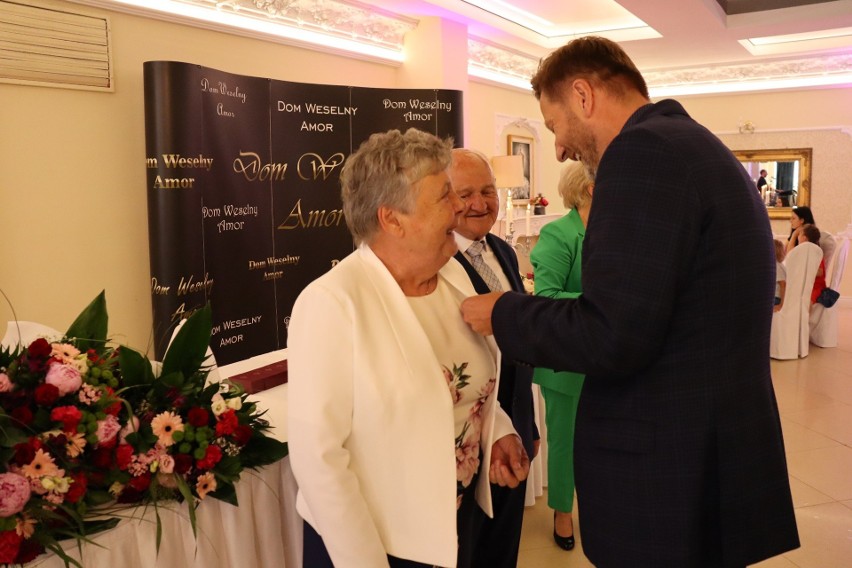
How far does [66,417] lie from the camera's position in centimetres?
152

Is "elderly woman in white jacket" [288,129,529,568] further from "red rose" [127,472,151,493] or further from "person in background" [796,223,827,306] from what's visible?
"person in background" [796,223,827,306]

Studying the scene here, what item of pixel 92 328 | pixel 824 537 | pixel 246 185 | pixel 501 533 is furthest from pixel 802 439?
pixel 92 328

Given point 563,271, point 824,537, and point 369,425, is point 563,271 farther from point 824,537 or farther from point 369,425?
point 824,537

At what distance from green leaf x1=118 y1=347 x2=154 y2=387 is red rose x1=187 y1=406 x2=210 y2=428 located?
0.47 ft

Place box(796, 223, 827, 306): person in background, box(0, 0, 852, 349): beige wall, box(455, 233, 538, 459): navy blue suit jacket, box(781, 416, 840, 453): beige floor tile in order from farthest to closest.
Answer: box(796, 223, 827, 306): person in background < box(781, 416, 840, 453): beige floor tile < box(0, 0, 852, 349): beige wall < box(455, 233, 538, 459): navy blue suit jacket

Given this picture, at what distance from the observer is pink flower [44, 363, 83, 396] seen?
1543mm

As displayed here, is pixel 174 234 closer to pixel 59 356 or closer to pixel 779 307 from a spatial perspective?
pixel 59 356

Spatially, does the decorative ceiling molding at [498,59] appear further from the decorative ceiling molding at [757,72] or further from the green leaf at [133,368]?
the green leaf at [133,368]

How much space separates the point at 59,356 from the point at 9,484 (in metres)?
0.30

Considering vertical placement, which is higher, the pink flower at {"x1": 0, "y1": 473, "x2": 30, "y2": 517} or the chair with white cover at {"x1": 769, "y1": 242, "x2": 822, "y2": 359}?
the pink flower at {"x1": 0, "y1": 473, "x2": 30, "y2": 517}

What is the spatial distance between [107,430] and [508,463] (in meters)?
1.04

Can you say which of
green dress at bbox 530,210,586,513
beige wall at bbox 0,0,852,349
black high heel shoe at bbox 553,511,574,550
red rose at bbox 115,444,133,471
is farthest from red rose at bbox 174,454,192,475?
beige wall at bbox 0,0,852,349

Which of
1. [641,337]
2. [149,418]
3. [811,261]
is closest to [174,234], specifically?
[149,418]

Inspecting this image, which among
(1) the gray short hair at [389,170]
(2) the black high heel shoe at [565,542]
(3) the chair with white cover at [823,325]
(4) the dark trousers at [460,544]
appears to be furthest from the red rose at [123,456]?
(3) the chair with white cover at [823,325]
